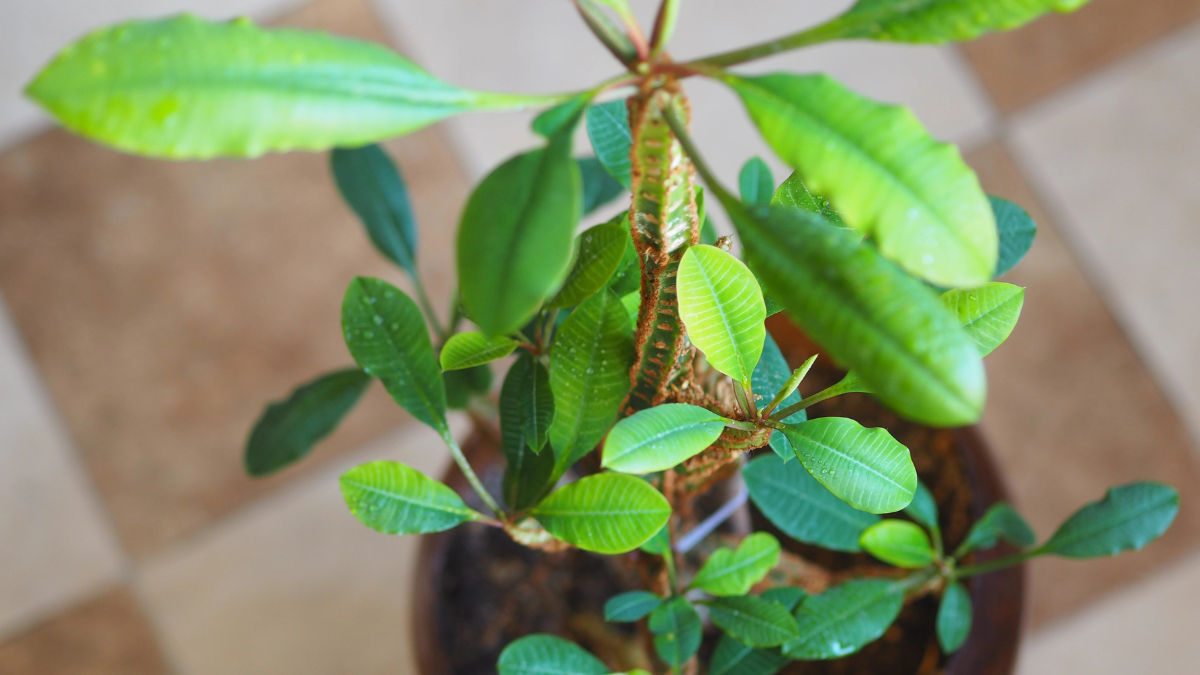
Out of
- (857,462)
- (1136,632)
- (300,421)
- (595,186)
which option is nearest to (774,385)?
(857,462)

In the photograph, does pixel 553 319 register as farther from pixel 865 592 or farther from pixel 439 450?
pixel 439 450

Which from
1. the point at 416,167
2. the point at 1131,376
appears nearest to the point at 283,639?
the point at 416,167

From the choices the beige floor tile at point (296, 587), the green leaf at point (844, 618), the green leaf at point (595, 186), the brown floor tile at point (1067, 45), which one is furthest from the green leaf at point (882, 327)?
the brown floor tile at point (1067, 45)

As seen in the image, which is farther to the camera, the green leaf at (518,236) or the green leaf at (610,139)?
the green leaf at (610,139)

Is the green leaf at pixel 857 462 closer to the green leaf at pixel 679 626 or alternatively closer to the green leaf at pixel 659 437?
the green leaf at pixel 659 437

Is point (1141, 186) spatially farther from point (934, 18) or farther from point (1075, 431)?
point (934, 18)

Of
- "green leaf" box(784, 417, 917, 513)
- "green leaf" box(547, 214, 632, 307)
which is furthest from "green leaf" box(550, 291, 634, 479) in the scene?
"green leaf" box(784, 417, 917, 513)
